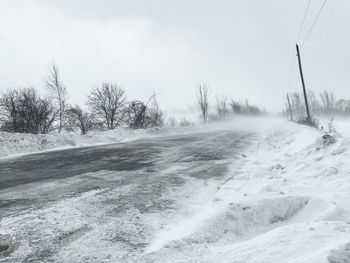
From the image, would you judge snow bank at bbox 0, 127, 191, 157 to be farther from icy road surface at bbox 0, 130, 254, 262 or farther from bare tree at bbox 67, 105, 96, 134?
bare tree at bbox 67, 105, 96, 134

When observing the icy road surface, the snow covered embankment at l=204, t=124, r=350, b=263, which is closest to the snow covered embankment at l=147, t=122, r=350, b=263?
the snow covered embankment at l=204, t=124, r=350, b=263

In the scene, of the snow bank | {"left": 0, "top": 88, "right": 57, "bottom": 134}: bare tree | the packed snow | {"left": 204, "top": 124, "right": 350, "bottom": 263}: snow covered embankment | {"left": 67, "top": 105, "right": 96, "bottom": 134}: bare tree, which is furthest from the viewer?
{"left": 67, "top": 105, "right": 96, "bottom": 134}: bare tree

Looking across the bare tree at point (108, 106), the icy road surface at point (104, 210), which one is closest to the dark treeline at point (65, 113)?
the bare tree at point (108, 106)

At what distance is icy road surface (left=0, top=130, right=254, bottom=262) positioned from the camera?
16.3 feet

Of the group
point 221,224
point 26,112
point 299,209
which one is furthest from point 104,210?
point 26,112

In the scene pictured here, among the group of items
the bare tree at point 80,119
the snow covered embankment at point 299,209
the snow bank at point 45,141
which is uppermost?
the bare tree at point 80,119

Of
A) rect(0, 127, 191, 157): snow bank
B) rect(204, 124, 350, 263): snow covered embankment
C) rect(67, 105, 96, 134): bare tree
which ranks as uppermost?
rect(67, 105, 96, 134): bare tree

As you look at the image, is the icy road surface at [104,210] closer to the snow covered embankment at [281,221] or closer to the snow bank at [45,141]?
the snow covered embankment at [281,221]

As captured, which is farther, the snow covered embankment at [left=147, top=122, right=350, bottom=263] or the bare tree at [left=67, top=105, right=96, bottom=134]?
the bare tree at [left=67, top=105, right=96, bottom=134]

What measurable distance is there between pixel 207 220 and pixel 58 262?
231cm

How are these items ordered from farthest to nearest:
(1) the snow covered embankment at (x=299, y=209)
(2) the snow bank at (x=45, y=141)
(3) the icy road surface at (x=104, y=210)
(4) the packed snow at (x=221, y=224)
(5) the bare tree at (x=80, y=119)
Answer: (5) the bare tree at (x=80, y=119) → (2) the snow bank at (x=45, y=141) → (3) the icy road surface at (x=104, y=210) → (4) the packed snow at (x=221, y=224) → (1) the snow covered embankment at (x=299, y=209)

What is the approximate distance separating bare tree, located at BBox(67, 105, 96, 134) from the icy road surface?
37973 millimetres

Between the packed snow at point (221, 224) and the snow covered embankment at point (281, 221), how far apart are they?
0.01 metres

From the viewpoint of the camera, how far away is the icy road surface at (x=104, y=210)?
4961mm
